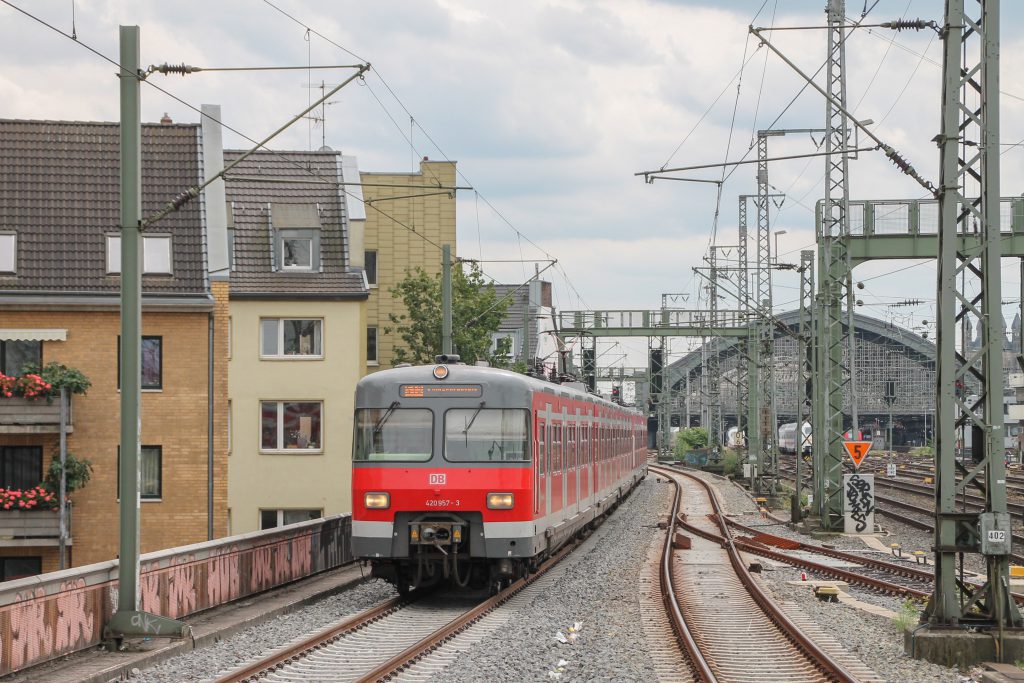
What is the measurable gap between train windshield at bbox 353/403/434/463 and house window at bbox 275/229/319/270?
17568 mm

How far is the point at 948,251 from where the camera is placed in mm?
12281

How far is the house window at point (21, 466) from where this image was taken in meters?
26.8

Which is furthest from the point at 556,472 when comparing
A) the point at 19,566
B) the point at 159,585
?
the point at 19,566

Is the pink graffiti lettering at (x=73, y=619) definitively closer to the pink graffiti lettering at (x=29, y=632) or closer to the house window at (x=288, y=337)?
the pink graffiti lettering at (x=29, y=632)

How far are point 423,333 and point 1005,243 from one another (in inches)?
695

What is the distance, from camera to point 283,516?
3177cm

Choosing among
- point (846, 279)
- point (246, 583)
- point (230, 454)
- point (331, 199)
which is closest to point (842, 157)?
point (846, 279)

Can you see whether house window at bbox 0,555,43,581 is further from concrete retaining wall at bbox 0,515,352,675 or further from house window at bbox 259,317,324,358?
concrete retaining wall at bbox 0,515,352,675

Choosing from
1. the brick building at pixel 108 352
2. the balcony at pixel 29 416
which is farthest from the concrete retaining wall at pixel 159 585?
the balcony at pixel 29 416

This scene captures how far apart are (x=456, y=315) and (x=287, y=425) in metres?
7.76

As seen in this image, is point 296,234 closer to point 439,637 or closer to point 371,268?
point 371,268

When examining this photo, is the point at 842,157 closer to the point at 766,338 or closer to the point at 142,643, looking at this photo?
the point at 766,338

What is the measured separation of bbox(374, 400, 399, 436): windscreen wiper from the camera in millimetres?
15922

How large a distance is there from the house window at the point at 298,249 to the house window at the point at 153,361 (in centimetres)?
608
